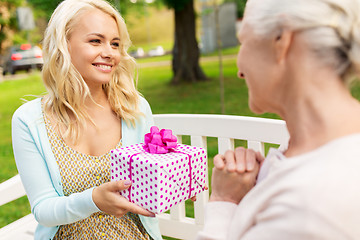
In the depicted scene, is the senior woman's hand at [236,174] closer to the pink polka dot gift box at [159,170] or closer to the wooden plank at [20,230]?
the pink polka dot gift box at [159,170]

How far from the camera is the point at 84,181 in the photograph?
6.63 ft

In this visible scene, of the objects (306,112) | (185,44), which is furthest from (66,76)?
(185,44)

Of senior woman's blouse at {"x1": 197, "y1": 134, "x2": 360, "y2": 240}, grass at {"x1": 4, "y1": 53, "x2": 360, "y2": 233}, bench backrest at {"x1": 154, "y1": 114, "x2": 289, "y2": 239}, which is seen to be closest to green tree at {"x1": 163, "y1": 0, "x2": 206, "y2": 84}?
grass at {"x1": 4, "y1": 53, "x2": 360, "y2": 233}

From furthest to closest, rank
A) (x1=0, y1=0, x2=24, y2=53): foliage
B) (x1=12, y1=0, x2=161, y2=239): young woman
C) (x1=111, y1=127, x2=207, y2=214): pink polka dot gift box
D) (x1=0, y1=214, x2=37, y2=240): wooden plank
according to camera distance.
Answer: (x1=0, y1=0, x2=24, y2=53): foliage → (x1=0, y1=214, x2=37, y2=240): wooden plank → (x1=12, y1=0, x2=161, y2=239): young woman → (x1=111, y1=127, x2=207, y2=214): pink polka dot gift box

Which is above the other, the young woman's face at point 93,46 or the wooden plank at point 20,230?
the young woman's face at point 93,46

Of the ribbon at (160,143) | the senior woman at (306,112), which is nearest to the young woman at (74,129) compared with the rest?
the ribbon at (160,143)

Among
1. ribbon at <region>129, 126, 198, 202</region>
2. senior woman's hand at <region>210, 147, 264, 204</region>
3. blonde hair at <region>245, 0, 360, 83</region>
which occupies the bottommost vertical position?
ribbon at <region>129, 126, 198, 202</region>

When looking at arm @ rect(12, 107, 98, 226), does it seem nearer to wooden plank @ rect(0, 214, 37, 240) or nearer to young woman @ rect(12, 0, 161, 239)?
young woman @ rect(12, 0, 161, 239)

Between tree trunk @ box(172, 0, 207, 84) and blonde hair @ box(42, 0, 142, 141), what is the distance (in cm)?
889

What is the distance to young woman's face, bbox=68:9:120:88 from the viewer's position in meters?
2.03

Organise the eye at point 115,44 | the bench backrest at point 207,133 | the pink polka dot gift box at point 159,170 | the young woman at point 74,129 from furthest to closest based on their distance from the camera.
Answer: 1. the bench backrest at point 207,133
2. the eye at point 115,44
3. the young woman at point 74,129
4. the pink polka dot gift box at point 159,170

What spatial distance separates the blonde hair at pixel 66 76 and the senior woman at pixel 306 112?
114cm

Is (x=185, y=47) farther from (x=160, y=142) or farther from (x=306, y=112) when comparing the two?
(x=306, y=112)

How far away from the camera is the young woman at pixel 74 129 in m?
1.97
